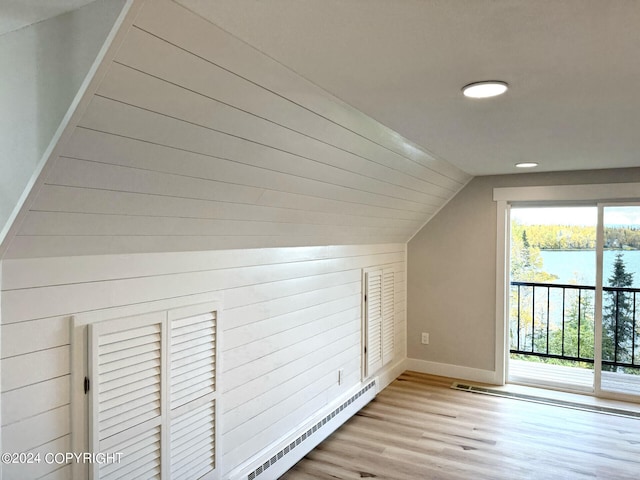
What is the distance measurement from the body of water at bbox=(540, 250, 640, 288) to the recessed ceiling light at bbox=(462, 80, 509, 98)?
121 inches

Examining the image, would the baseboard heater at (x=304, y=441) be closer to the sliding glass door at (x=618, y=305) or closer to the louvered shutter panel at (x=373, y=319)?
the louvered shutter panel at (x=373, y=319)

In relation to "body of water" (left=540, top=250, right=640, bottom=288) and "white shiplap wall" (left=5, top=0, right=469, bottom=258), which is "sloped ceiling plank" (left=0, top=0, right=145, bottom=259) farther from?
"body of water" (left=540, top=250, right=640, bottom=288)

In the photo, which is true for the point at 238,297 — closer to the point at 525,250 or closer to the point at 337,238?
the point at 337,238

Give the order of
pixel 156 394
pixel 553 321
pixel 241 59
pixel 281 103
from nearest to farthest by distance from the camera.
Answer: pixel 241 59 → pixel 281 103 → pixel 156 394 → pixel 553 321

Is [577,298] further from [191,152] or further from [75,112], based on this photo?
[75,112]

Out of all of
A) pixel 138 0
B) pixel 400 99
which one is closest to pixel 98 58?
pixel 138 0

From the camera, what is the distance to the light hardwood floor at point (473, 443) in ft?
9.63

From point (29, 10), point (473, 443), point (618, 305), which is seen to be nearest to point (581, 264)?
point (618, 305)

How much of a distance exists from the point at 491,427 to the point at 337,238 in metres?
1.92

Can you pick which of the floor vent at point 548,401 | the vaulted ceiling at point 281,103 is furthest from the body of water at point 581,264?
the vaulted ceiling at point 281,103

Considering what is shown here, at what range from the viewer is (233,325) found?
8.12ft

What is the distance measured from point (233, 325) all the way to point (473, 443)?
2054mm

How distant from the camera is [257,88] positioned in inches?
61.1

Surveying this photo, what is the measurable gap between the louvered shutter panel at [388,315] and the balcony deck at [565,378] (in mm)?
1246
